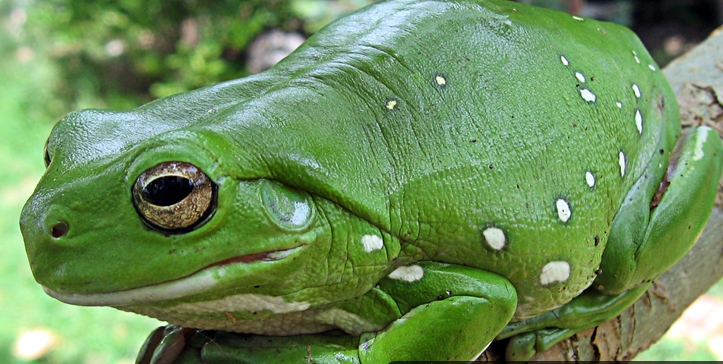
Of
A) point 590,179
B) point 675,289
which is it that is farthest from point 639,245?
point 675,289

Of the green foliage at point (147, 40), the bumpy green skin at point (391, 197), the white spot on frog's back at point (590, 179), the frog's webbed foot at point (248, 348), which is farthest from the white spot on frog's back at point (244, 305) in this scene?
the green foliage at point (147, 40)

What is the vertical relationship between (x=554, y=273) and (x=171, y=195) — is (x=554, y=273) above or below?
below

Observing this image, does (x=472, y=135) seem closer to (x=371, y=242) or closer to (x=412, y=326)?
(x=371, y=242)

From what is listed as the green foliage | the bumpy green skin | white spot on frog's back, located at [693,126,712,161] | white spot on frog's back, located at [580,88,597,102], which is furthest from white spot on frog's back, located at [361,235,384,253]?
the green foliage

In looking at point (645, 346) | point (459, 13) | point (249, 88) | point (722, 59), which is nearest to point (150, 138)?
point (249, 88)

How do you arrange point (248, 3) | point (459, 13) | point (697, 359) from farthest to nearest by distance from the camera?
point (248, 3), point (697, 359), point (459, 13)

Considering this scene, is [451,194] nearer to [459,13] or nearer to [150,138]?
[459,13]
